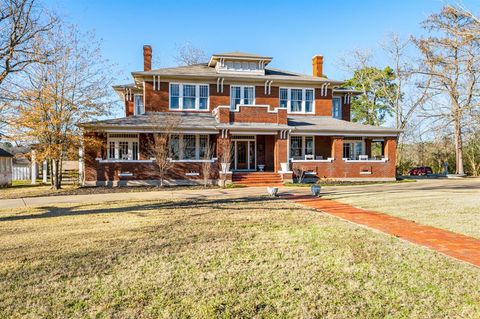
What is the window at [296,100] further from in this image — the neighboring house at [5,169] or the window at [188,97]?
the neighboring house at [5,169]

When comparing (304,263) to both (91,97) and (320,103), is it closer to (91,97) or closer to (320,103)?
(91,97)

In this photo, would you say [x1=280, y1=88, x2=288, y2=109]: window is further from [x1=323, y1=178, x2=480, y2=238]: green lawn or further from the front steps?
[x1=323, y1=178, x2=480, y2=238]: green lawn

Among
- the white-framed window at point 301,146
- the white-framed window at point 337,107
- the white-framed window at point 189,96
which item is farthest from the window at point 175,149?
the white-framed window at point 337,107

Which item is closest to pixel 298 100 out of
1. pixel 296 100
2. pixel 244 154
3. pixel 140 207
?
pixel 296 100

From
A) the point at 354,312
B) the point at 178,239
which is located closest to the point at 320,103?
the point at 178,239

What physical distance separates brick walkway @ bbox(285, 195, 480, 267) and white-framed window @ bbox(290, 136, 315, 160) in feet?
47.8

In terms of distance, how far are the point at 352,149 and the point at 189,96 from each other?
514 inches

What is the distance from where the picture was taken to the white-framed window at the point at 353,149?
27875 mm

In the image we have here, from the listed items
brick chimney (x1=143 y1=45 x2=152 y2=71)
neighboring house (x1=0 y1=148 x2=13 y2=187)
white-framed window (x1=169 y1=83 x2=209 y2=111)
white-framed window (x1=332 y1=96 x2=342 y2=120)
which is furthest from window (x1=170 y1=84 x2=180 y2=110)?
white-framed window (x1=332 y1=96 x2=342 y2=120)

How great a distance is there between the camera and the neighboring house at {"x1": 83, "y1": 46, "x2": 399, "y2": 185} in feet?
70.8

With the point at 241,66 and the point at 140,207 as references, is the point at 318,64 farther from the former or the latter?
the point at 140,207

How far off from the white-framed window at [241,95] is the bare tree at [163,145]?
563cm

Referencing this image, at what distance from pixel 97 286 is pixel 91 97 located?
1851 cm

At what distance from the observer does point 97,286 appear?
489cm
